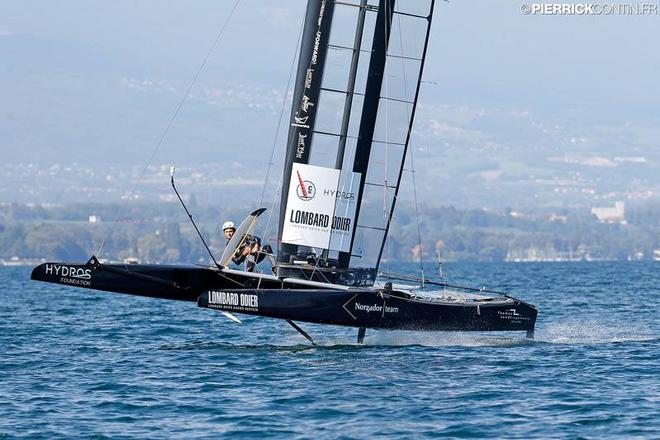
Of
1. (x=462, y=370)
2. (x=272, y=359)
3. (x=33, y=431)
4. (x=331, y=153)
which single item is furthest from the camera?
(x=331, y=153)

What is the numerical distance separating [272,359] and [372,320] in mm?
1542

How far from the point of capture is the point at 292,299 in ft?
63.8

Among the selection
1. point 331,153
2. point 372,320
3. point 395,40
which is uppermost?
point 395,40

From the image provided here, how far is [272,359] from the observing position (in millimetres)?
19766

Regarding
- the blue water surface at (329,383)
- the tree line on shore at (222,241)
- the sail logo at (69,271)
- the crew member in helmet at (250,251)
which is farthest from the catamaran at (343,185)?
the tree line on shore at (222,241)

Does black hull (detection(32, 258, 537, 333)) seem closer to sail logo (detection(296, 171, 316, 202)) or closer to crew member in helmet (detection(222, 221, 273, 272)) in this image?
crew member in helmet (detection(222, 221, 273, 272))

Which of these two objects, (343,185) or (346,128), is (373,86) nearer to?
(346,128)

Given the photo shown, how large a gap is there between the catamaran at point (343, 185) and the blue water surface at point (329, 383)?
78cm

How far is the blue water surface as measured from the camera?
14500mm

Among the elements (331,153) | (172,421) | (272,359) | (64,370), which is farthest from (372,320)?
(172,421)

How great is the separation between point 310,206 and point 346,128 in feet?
4.33

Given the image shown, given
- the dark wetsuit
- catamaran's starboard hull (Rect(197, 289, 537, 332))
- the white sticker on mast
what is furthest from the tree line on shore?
catamaran's starboard hull (Rect(197, 289, 537, 332))

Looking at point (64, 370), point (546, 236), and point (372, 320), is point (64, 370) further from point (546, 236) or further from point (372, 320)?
point (546, 236)

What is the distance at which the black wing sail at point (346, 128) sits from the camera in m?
21.1
